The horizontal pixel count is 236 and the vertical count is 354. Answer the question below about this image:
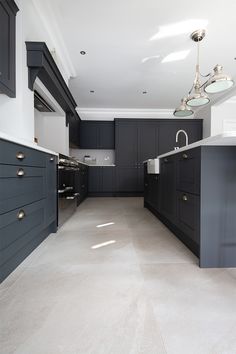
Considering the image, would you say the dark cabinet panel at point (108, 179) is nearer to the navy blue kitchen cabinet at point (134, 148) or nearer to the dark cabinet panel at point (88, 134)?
the navy blue kitchen cabinet at point (134, 148)

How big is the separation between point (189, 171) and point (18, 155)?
1.26 metres

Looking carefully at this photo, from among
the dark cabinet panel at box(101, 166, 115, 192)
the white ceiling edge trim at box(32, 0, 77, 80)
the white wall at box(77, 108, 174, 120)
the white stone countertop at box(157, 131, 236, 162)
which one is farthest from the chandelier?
the dark cabinet panel at box(101, 166, 115, 192)

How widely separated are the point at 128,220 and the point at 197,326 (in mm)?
1930

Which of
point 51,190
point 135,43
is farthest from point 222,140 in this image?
point 135,43

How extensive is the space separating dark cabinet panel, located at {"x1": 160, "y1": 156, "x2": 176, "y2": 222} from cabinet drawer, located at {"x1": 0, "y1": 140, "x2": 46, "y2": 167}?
130 cm

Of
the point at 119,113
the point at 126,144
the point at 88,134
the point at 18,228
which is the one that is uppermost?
the point at 119,113

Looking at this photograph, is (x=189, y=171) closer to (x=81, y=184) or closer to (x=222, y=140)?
(x=222, y=140)

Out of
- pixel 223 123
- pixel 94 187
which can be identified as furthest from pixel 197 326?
pixel 223 123

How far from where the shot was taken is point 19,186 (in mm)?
1322

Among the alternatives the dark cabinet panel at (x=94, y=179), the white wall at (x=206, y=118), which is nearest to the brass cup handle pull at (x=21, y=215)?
the dark cabinet panel at (x=94, y=179)

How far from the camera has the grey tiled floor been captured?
746 mm

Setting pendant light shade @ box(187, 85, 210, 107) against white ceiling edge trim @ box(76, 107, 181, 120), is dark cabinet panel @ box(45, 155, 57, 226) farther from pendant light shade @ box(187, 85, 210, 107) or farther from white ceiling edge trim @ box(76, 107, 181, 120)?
white ceiling edge trim @ box(76, 107, 181, 120)

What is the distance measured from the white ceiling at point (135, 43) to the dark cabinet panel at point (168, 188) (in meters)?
1.74

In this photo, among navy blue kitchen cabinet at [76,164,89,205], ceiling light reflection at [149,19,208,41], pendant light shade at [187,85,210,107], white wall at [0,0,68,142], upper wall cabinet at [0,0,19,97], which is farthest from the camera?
navy blue kitchen cabinet at [76,164,89,205]
